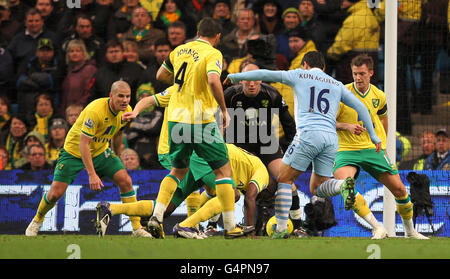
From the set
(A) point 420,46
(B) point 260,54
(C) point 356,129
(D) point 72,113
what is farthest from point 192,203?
(A) point 420,46

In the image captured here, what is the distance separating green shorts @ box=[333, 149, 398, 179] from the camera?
8453 millimetres

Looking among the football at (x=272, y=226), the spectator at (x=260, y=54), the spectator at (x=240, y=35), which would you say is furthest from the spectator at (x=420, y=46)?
the football at (x=272, y=226)

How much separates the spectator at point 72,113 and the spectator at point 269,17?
326 centimetres

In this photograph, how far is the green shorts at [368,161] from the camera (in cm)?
845

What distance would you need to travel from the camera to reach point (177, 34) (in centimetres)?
1189

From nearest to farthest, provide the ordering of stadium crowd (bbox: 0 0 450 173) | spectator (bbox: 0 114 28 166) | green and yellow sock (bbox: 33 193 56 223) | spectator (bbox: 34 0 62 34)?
green and yellow sock (bbox: 33 193 56 223), stadium crowd (bbox: 0 0 450 173), spectator (bbox: 0 114 28 166), spectator (bbox: 34 0 62 34)

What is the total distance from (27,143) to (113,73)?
1.75 meters

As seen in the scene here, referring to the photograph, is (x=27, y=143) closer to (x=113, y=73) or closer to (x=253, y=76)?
(x=113, y=73)

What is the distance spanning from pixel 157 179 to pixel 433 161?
4107 millimetres

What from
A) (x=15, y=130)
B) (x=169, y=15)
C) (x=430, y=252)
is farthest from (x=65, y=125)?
(x=430, y=252)

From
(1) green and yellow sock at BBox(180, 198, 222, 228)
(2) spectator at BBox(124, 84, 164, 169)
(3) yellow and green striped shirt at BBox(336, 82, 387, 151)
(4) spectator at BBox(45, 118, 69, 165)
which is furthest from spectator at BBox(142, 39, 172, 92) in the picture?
(1) green and yellow sock at BBox(180, 198, 222, 228)

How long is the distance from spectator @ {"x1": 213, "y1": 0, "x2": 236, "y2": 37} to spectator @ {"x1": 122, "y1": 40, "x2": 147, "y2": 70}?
4.79ft

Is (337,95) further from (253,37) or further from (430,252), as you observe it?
(253,37)

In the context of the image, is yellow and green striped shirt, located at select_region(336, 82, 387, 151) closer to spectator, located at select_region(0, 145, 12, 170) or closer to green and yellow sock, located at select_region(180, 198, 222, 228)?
green and yellow sock, located at select_region(180, 198, 222, 228)
